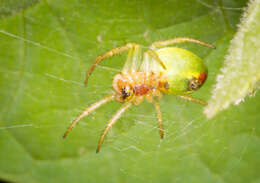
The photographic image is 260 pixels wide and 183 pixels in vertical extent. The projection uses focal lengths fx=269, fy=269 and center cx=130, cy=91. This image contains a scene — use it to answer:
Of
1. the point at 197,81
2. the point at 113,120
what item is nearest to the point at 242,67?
the point at 197,81

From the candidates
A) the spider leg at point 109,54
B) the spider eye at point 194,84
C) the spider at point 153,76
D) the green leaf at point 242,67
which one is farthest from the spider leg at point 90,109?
the green leaf at point 242,67

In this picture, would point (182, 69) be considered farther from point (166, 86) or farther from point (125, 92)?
point (125, 92)

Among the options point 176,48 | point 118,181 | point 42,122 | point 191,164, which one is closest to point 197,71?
point 176,48

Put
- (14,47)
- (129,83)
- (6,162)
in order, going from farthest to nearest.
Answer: (129,83)
(6,162)
(14,47)

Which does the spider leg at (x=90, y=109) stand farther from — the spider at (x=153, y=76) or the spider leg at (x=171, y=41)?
the spider leg at (x=171, y=41)

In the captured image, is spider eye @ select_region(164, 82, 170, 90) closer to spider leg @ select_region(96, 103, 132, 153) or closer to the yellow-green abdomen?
the yellow-green abdomen

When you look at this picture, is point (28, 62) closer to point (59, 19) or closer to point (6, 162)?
point (59, 19)
